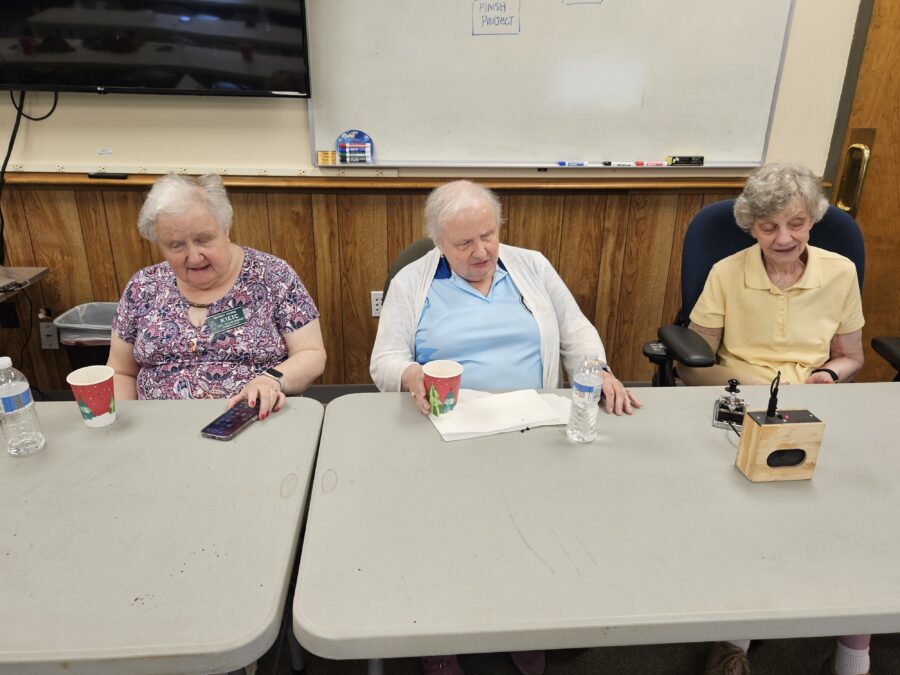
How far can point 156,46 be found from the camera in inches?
89.0

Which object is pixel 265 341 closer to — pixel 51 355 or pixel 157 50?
pixel 157 50

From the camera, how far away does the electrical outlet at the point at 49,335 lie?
2.61 meters

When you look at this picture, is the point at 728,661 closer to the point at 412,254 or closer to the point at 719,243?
the point at 719,243

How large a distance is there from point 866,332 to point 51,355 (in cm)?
370

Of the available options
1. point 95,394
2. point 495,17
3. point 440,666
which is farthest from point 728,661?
point 495,17

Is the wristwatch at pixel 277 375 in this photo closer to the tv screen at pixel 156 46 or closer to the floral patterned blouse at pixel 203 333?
the floral patterned blouse at pixel 203 333

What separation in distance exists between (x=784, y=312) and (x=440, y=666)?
1.34 m

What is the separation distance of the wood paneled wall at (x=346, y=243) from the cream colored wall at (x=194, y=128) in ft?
0.40

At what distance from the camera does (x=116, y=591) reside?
2.38 ft

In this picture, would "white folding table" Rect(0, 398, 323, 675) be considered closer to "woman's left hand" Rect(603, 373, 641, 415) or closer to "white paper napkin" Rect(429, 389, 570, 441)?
"white paper napkin" Rect(429, 389, 570, 441)

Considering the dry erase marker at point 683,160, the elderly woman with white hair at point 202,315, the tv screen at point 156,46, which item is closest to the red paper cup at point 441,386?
the elderly woman with white hair at point 202,315

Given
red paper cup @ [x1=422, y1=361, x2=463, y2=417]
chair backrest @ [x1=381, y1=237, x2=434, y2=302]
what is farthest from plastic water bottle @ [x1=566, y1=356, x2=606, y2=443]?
chair backrest @ [x1=381, y1=237, x2=434, y2=302]

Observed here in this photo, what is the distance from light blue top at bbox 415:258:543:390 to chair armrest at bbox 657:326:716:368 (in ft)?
1.10

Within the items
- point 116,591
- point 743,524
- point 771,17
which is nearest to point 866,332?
point 771,17
